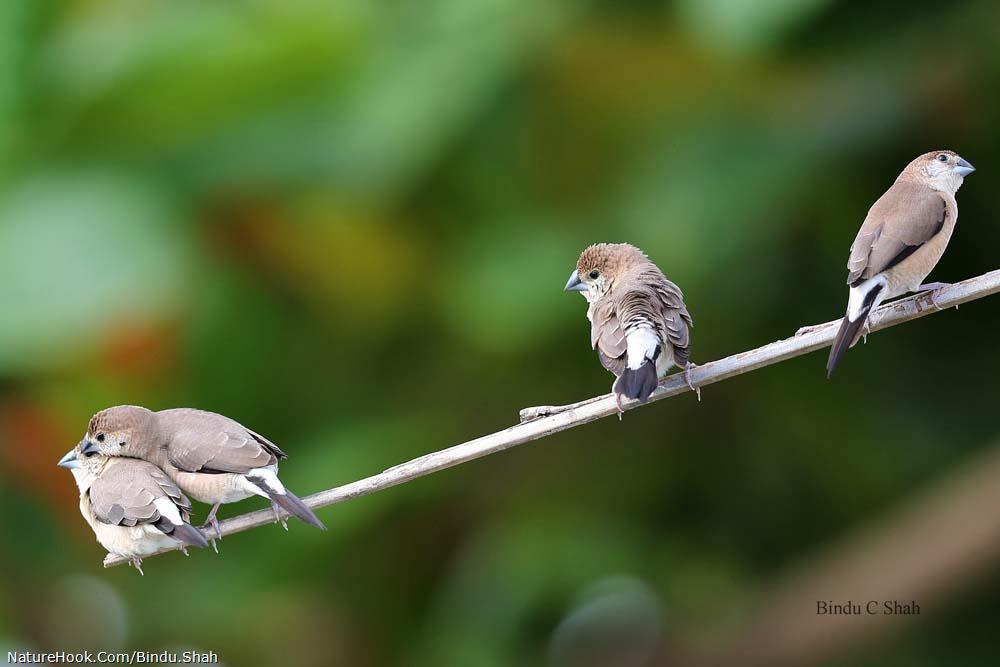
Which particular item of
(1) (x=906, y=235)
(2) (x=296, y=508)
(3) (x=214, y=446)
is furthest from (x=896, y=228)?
(3) (x=214, y=446)

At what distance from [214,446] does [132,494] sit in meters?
0.18

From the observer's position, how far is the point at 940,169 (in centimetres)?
238

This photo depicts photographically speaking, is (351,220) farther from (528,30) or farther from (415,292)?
(528,30)

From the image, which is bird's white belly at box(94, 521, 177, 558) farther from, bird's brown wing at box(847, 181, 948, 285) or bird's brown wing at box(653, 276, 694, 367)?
bird's brown wing at box(847, 181, 948, 285)

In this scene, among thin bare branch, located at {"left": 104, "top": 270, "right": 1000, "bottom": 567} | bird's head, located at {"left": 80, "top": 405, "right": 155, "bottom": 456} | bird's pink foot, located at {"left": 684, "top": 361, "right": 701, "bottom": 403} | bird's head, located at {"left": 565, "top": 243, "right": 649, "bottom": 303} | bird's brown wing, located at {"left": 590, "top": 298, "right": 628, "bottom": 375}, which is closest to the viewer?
thin bare branch, located at {"left": 104, "top": 270, "right": 1000, "bottom": 567}

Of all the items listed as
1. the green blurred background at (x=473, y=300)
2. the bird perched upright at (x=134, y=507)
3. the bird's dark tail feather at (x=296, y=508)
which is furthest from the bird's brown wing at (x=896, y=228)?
the green blurred background at (x=473, y=300)

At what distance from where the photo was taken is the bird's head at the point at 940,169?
2.35 meters

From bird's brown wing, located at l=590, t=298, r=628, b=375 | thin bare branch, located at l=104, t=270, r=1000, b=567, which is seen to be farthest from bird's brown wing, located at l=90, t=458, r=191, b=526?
bird's brown wing, located at l=590, t=298, r=628, b=375

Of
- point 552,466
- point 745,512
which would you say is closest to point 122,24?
point 552,466

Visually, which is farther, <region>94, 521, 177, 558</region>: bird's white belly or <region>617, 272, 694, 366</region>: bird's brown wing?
<region>94, 521, 177, 558</region>: bird's white belly

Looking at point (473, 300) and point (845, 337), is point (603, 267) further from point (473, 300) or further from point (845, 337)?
point (473, 300)

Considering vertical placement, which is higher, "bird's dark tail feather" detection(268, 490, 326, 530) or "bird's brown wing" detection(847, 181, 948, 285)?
"bird's brown wing" detection(847, 181, 948, 285)

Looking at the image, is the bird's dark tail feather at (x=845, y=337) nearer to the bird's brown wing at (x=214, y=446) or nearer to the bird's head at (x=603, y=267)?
the bird's head at (x=603, y=267)

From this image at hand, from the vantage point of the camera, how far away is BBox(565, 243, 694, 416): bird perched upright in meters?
2.05
